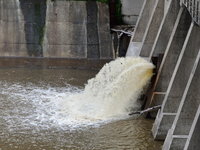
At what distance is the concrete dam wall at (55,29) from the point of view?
65.6 feet

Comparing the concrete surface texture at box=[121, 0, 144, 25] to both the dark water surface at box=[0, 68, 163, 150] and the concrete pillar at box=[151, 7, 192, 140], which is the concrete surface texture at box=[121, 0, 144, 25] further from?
the concrete pillar at box=[151, 7, 192, 140]

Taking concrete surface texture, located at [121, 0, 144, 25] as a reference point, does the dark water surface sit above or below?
below

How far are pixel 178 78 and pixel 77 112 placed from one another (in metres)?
3.36

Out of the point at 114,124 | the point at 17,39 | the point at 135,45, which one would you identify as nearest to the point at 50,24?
the point at 17,39

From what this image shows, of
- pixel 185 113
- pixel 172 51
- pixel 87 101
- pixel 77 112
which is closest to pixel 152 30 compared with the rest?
pixel 172 51

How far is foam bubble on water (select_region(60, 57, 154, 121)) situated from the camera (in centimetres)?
1148

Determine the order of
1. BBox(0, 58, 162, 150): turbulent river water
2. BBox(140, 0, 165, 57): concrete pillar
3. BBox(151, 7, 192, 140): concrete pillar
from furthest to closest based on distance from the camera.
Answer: BBox(140, 0, 165, 57): concrete pillar, BBox(151, 7, 192, 140): concrete pillar, BBox(0, 58, 162, 150): turbulent river water

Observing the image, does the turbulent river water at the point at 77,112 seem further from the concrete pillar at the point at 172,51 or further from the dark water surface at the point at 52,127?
the concrete pillar at the point at 172,51

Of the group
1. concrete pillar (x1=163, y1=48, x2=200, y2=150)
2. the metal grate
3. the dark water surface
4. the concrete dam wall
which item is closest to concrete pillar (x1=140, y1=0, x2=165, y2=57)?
the dark water surface

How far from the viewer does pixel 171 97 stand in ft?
31.9

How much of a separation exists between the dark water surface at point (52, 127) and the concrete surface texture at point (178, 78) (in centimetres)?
71

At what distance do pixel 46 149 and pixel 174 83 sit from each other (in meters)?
3.40

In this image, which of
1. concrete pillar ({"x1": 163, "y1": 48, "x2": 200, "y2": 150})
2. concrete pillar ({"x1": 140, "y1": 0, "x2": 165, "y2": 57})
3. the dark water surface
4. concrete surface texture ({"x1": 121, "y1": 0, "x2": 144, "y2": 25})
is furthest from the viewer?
concrete surface texture ({"x1": 121, "y1": 0, "x2": 144, "y2": 25})

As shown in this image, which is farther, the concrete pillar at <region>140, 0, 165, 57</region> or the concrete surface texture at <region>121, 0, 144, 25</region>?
the concrete surface texture at <region>121, 0, 144, 25</region>
